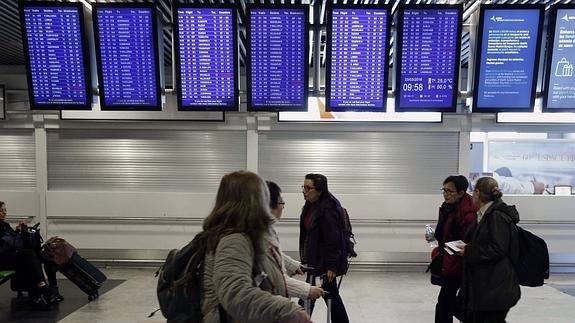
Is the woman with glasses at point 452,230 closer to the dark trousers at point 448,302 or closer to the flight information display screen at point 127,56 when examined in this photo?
the dark trousers at point 448,302

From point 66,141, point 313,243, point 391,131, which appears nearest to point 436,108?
point 313,243

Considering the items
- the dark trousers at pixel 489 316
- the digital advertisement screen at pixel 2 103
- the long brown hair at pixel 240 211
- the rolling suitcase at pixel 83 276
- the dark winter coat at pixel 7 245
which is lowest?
the rolling suitcase at pixel 83 276

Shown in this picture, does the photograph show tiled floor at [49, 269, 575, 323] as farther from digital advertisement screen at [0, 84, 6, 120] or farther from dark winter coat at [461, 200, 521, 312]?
digital advertisement screen at [0, 84, 6, 120]

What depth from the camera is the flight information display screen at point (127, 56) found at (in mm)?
3908

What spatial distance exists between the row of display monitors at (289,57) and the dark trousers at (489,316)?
185 cm

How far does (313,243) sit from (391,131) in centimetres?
387

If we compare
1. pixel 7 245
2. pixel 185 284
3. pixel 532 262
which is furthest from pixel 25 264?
pixel 532 262

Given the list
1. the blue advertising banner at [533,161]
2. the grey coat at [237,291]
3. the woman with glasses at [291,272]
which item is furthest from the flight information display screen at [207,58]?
the blue advertising banner at [533,161]

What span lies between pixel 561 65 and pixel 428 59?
1239 millimetres

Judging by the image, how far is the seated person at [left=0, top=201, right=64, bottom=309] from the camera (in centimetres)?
504

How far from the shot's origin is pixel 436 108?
13.0ft

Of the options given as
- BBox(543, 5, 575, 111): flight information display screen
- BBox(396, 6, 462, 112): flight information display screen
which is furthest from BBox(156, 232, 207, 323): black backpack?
BBox(543, 5, 575, 111): flight information display screen

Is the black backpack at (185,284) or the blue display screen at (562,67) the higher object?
the blue display screen at (562,67)

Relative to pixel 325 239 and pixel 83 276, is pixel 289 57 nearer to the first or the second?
pixel 325 239
